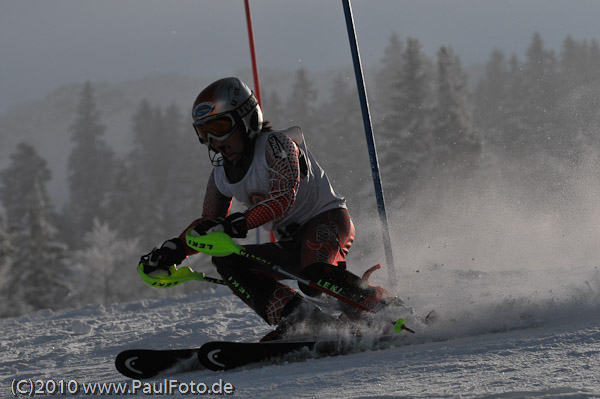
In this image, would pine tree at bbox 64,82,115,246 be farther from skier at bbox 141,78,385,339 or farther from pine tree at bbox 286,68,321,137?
skier at bbox 141,78,385,339

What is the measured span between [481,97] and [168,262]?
2335 inches

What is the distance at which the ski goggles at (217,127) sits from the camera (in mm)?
3928

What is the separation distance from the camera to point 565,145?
18.2 m

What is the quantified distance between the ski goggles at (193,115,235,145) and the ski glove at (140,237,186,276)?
0.72 metres

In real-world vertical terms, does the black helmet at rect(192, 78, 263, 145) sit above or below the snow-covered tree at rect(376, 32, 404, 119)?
below

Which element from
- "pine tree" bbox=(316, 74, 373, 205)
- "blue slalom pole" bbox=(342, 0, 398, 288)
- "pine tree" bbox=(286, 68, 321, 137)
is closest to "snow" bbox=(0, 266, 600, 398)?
"blue slalom pole" bbox=(342, 0, 398, 288)

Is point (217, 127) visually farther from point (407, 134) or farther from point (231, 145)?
point (407, 134)

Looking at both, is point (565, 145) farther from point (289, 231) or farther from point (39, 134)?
point (39, 134)

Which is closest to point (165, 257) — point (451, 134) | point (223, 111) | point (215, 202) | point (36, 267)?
point (215, 202)

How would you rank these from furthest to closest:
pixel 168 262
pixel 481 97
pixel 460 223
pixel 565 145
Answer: pixel 481 97
pixel 565 145
pixel 460 223
pixel 168 262

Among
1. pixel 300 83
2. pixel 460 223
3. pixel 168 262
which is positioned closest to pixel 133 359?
pixel 168 262

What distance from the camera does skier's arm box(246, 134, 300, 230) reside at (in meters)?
3.72

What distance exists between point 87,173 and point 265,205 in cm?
6767

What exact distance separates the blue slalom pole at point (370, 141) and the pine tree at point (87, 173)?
54.3 metres
